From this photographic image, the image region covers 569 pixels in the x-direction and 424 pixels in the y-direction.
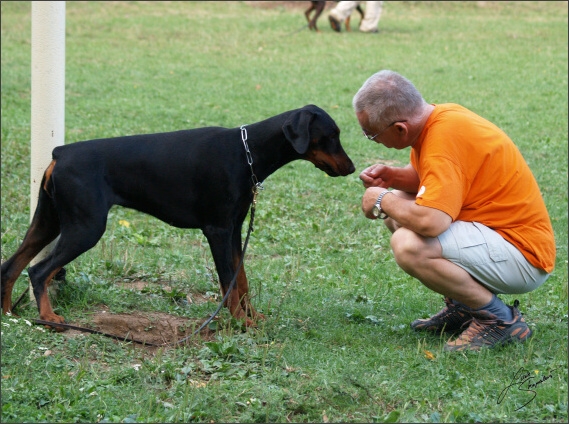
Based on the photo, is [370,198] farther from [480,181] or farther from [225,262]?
[225,262]

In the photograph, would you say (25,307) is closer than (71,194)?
No

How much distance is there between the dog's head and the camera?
15.6ft

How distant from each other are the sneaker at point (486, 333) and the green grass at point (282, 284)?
0.09 metres

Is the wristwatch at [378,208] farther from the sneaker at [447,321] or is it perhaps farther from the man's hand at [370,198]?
the sneaker at [447,321]

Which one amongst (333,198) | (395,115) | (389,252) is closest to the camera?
(395,115)

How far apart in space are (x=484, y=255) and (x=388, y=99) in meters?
0.99

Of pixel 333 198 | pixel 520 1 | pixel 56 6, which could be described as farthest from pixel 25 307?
pixel 520 1

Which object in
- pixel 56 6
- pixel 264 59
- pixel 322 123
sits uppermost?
pixel 56 6

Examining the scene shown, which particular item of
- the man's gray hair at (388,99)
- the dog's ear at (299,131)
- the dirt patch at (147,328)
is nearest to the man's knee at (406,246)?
the man's gray hair at (388,99)

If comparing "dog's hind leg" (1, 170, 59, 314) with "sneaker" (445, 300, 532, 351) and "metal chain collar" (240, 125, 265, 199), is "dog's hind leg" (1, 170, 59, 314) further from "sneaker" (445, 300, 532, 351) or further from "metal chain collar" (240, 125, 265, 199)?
"sneaker" (445, 300, 532, 351)

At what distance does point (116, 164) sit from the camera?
473 centimetres

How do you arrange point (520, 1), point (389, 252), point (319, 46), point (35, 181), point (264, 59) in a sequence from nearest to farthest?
point (35, 181), point (389, 252), point (264, 59), point (319, 46), point (520, 1)

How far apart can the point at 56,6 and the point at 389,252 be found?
11.2 feet

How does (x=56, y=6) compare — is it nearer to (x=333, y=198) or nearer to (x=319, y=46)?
(x=333, y=198)
